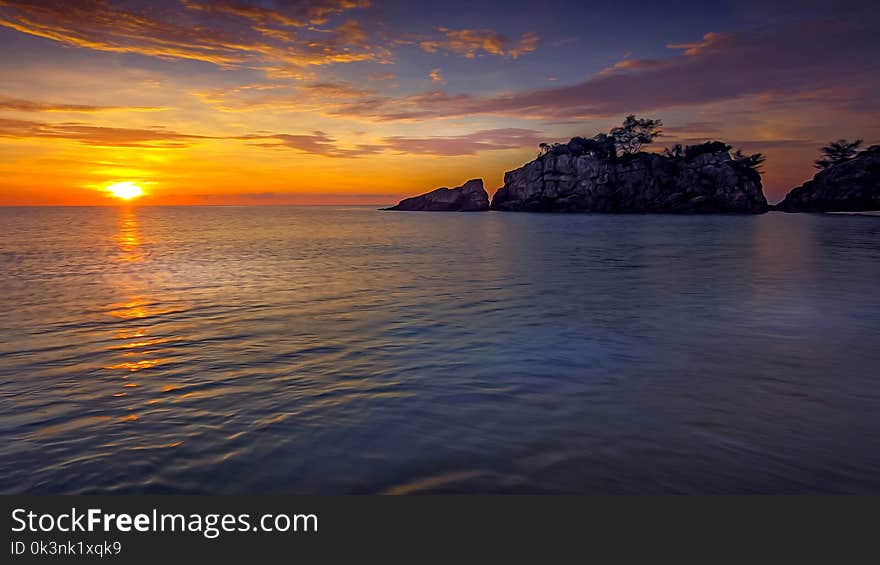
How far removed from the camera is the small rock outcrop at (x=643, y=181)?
13112cm

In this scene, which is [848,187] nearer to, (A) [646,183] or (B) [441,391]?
(A) [646,183]

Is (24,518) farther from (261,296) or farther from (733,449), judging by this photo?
(261,296)

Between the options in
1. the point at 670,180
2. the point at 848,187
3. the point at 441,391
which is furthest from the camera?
the point at 670,180

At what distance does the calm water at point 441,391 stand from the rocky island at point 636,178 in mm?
127765

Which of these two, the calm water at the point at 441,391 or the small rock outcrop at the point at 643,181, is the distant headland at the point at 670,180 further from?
the calm water at the point at 441,391

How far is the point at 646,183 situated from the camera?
13888 centimetres

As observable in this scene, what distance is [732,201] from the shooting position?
131 m

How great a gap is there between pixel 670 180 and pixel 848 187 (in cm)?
3944

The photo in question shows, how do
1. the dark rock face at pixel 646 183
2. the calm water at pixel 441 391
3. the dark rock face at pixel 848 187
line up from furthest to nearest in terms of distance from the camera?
the dark rock face at pixel 646 183, the dark rock face at pixel 848 187, the calm water at pixel 441 391

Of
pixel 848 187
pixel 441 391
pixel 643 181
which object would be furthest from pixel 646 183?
pixel 441 391

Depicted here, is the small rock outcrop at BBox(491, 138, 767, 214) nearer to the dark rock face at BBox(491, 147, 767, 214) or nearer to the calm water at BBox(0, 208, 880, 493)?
the dark rock face at BBox(491, 147, 767, 214)

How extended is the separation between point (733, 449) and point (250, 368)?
325 inches

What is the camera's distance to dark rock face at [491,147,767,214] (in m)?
131

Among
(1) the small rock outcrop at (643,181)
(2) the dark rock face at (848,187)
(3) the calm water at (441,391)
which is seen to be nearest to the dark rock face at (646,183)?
(1) the small rock outcrop at (643,181)
